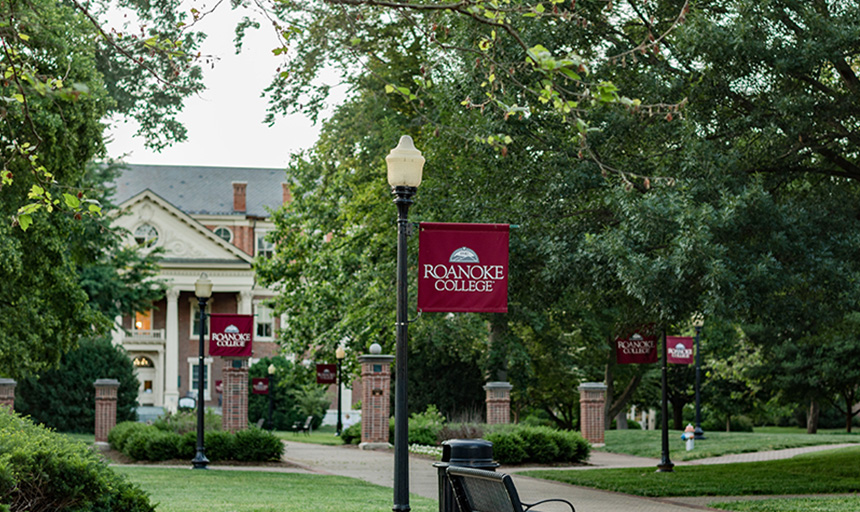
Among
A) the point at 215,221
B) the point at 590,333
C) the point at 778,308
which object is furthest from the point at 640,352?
the point at 215,221

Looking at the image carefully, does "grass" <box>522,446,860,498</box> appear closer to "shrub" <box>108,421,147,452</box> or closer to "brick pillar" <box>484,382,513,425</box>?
"brick pillar" <box>484,382,513,425</box>

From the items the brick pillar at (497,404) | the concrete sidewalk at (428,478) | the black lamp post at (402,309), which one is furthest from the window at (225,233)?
the black lamp post at (402,309)

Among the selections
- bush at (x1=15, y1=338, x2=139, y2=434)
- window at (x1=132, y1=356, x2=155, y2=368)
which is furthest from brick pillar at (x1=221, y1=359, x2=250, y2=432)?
window at (x1=132, y1=356, x2=155, y2=368)

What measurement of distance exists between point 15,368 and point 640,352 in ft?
47.6

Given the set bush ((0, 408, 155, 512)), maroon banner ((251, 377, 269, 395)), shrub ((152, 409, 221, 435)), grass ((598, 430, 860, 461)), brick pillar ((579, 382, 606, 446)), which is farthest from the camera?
maroon banner ((251, 377, 269, 395))

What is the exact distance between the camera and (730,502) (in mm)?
14805

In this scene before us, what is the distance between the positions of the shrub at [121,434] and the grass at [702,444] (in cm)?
1349

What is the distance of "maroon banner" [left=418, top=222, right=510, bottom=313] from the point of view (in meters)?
9.90

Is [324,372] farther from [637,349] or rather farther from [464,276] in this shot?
[464,276]

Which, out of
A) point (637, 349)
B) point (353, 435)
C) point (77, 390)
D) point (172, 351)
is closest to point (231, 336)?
point (353, 435)

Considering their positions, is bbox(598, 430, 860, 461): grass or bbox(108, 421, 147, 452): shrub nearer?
bbox(108, 421, 147, 452): shrub

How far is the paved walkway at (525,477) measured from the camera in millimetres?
15133

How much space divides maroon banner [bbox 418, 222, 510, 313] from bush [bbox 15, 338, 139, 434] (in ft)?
106

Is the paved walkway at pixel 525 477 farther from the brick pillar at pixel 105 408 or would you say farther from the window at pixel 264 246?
the window at pixel 264 246
